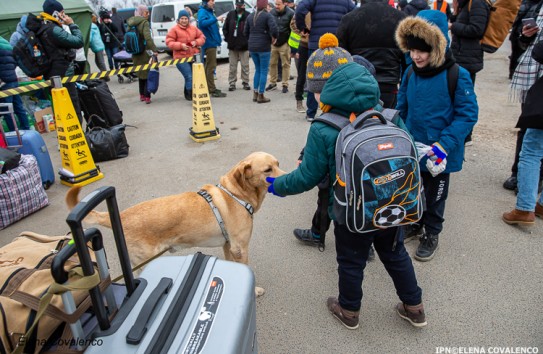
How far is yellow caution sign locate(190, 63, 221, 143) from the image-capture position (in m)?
5.86

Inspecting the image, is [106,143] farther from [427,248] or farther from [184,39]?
[427,248]

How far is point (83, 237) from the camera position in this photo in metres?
1.10

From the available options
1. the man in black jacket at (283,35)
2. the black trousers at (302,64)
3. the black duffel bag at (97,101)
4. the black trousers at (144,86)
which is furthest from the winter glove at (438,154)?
the black trousers at (144,86)

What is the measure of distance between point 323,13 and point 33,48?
15.0 feet

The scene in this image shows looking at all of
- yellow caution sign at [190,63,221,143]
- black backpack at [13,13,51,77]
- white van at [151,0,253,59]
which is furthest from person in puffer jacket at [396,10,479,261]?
white van at [151,0,253,59]

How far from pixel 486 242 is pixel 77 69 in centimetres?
882

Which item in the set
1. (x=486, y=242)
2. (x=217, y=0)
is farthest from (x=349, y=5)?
(x=217, y=0)

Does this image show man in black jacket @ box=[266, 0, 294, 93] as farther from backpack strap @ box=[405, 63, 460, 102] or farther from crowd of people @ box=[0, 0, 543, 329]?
backpack strap @ box=[405, 63, 460, 102]

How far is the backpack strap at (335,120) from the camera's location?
6.38 feet

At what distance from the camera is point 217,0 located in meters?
13.8

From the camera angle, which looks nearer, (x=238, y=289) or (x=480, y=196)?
(x=238, y=289)

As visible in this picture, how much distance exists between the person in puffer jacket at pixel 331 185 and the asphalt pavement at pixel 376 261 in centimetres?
17

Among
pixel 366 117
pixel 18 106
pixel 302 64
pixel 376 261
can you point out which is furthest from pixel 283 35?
pixel 366 117

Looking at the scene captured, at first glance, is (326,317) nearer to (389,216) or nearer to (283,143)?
(389,216)
